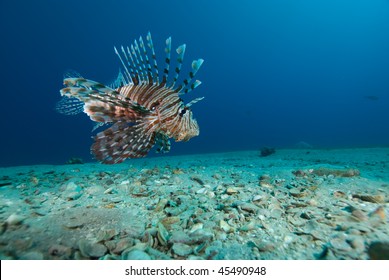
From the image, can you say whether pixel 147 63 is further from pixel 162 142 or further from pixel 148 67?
pixel 162 142

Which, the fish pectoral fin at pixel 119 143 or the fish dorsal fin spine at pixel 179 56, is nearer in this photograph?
the fish pectoral fin at pixel 119 143

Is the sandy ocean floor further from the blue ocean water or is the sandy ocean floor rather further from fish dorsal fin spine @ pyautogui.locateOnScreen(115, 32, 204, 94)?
the blue ocean water

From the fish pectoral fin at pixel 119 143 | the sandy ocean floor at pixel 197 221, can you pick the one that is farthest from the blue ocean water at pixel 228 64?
the fish pectoral fin at pixel 119 143

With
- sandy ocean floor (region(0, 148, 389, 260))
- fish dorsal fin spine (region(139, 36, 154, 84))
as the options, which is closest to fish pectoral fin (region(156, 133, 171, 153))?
sandy ocean floor (region(0, 148, 389, 260))

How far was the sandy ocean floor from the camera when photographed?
207 cm

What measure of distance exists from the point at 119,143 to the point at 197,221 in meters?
1.97

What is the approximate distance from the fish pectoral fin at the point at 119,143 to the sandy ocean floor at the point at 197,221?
0.56 m

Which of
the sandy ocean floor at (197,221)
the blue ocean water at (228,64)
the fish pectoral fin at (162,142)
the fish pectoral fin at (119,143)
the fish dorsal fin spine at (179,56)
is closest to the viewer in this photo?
the sandy ocean floor at (197,221)

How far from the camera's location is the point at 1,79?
91562 mm

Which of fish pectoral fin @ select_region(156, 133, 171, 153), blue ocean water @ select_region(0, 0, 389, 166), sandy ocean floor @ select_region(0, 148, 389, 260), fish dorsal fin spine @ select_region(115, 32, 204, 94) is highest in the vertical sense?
blue ocean water @ select_region(0, 0, 389, 166)

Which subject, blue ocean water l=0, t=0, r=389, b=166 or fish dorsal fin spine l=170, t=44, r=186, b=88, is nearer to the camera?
fish dorsal fin spine l=170, t=44, r=186, b=88

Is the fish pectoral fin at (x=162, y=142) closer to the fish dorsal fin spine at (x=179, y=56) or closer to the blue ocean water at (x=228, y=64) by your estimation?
the fish dorsal fin spine at (x=179, y=56)

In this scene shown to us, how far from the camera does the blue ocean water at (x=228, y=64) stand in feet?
265
